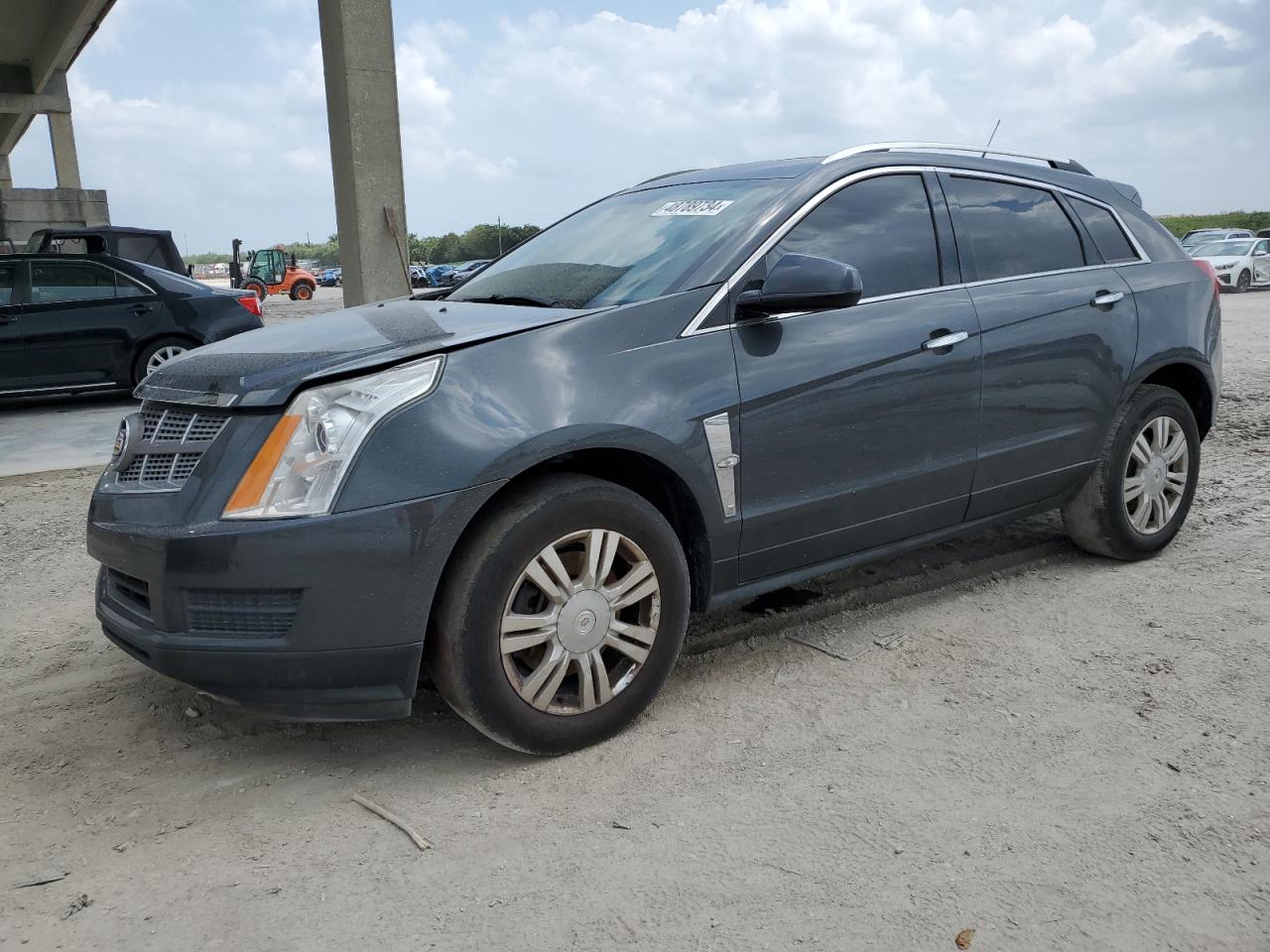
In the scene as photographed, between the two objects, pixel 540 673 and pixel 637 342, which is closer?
pixel 540 673

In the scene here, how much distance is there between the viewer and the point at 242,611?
2.73 m

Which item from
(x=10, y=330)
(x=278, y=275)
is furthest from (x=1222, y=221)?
(x=10, y=330)

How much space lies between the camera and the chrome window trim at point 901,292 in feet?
10.9

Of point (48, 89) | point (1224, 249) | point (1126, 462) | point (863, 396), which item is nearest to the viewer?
point (863, 396)

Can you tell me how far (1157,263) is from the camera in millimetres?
4746

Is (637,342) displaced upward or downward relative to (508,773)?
upward

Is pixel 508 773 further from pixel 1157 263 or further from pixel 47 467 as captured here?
pixel 47 467

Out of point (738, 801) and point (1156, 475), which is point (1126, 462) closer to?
point (1156, 475)

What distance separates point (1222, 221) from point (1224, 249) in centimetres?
3163

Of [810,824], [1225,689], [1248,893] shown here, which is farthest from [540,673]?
[1225,689]

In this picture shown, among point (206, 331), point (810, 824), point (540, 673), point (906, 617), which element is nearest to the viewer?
point (810, 824)

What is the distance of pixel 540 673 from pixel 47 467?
18.5 ft

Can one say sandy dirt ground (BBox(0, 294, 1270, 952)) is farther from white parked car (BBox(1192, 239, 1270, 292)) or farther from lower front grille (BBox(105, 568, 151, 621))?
white parked car (BBox(1192, 239, 1270, 292))

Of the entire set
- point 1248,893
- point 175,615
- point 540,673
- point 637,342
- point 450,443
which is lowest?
point 1248,893
